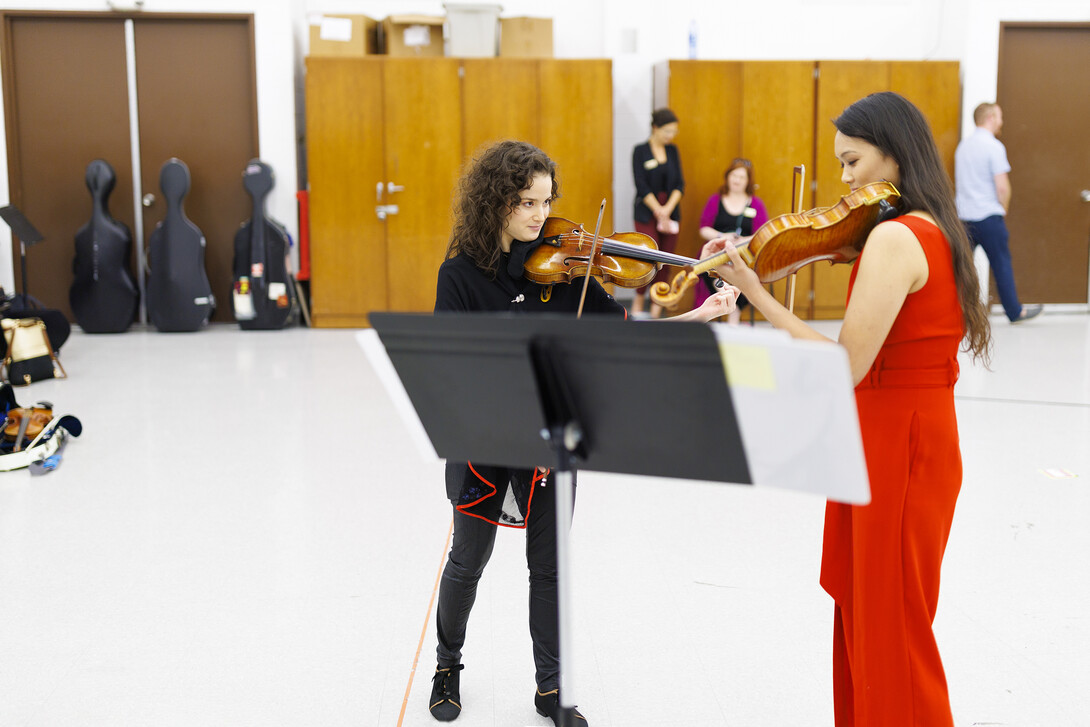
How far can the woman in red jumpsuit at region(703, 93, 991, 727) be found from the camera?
63.6 inches

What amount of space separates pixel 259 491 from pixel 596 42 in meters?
5.73

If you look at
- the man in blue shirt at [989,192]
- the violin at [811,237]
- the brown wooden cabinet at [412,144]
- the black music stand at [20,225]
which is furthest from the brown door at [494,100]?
the violin at [811,237]

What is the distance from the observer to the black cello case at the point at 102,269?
7332 mm

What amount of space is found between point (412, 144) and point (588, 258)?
5.82 meters

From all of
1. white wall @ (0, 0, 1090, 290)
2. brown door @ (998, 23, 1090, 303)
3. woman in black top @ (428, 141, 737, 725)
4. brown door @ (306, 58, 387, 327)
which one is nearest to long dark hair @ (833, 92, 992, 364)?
woman in black top @ (428, 141, 737, 725)

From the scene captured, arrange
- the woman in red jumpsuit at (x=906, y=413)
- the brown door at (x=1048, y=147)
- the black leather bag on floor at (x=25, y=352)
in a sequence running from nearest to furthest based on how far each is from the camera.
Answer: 1. the woman in red jumpsuit at (x=906, y=413)
2. the black leather bag on floor at (x=25, y=352)
3. the brown door at (x=1048, y=147)

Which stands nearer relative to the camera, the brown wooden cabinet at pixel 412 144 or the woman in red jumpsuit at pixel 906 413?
the woman in red jumpsuit at pixel 906 413

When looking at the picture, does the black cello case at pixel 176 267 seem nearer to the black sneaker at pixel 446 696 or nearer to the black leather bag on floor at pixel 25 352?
the black leather bag on floor at pixel 25 352

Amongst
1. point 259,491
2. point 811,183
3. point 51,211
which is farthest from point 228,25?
point 259,491

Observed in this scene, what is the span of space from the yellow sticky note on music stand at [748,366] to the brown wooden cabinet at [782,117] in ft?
21.2

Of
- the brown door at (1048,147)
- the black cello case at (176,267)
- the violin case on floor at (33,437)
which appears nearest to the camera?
the violin case on floor at (33,437)

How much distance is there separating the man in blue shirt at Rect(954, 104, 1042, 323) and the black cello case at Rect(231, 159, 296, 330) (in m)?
5.18

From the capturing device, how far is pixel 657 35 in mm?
7957

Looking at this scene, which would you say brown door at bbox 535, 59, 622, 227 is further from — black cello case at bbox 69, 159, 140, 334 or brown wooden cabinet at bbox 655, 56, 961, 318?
black cello case at bbox 69, 159, 140, 334
